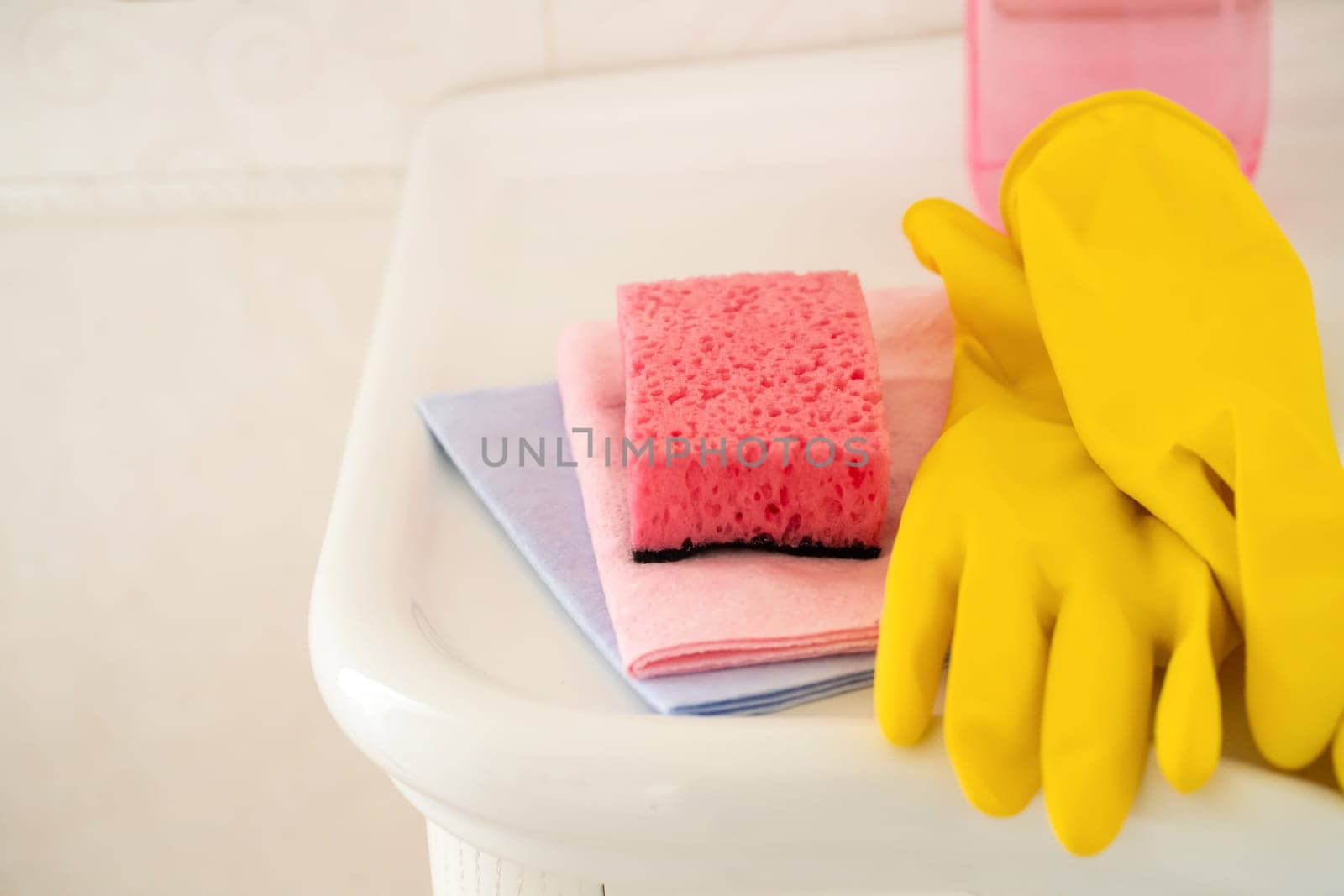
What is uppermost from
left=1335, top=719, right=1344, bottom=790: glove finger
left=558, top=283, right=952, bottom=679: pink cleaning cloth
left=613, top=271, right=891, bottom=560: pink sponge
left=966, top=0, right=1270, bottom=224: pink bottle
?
left=966, top=0, right=1270, bottom=224: pink bottle

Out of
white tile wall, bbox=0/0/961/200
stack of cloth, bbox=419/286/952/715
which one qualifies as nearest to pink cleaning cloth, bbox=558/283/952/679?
stack of cloth, bbox=419/286/952/715

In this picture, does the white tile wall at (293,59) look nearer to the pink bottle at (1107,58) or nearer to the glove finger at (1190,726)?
the pink bottle at (1107,58)

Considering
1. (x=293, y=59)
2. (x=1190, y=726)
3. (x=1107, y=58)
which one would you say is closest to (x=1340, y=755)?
(x=1190, y=726)

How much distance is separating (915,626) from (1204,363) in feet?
0.46

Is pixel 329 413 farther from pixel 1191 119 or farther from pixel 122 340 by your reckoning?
pixel 1191 119

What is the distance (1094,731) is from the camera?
329mm

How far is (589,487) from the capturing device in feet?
1.60

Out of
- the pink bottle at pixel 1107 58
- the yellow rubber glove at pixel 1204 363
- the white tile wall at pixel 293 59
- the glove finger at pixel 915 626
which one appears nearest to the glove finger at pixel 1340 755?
the yellow rubber glove at pixel 1204 363

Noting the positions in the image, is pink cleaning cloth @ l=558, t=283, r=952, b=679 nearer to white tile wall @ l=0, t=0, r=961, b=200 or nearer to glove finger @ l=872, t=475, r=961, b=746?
glove finger @ l=872, t=475, r=961, b=746

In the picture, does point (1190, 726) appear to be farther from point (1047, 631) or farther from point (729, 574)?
point (729, 574)

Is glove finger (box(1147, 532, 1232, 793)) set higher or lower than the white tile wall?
lower

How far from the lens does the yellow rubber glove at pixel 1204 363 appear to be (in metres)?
0.34

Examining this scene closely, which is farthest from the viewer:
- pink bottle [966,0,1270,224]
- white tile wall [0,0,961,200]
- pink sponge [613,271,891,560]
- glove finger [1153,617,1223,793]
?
white tile wall [0,0,961,200]

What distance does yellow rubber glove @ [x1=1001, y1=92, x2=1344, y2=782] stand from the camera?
34cm
